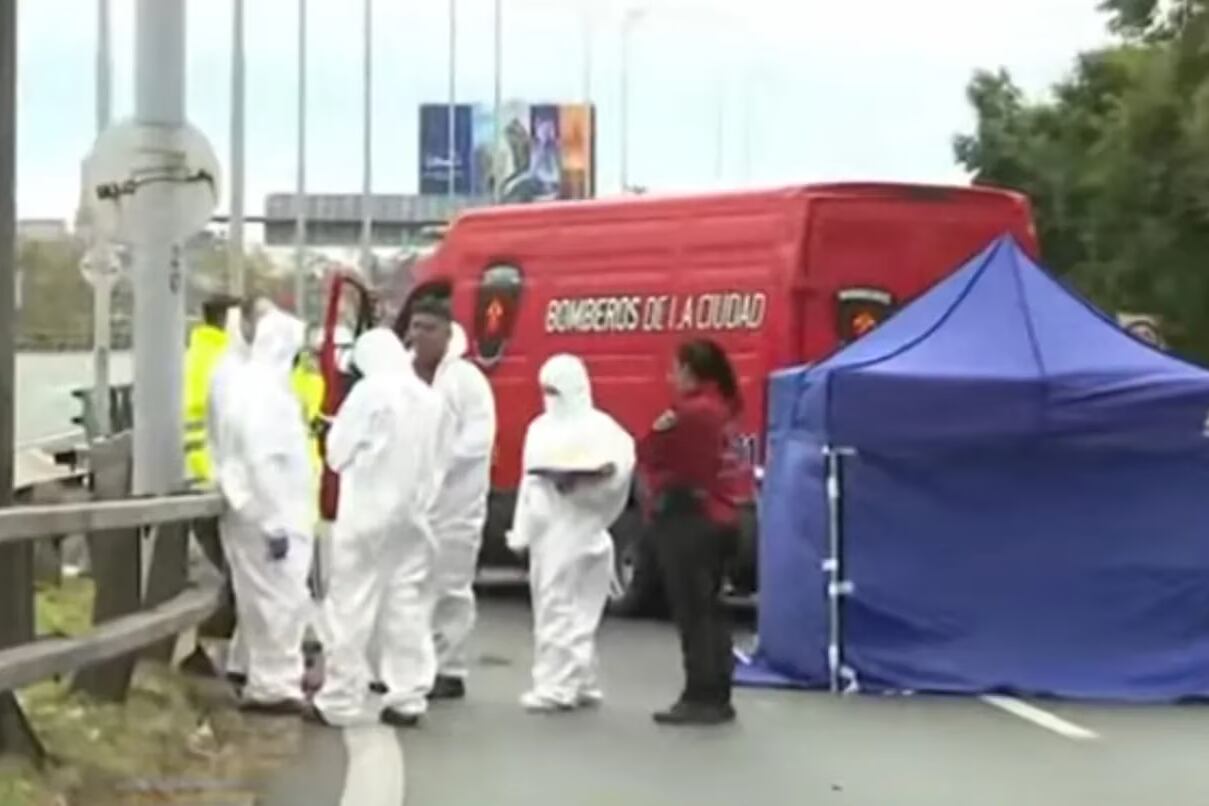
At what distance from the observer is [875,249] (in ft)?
61.8

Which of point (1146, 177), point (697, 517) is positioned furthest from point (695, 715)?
point (1146, 177)

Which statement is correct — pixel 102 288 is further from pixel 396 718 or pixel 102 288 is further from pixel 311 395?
pixel 396 718

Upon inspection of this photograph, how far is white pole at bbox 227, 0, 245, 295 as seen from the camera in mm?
45247

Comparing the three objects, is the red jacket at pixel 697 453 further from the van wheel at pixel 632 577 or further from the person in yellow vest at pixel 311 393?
the van wheel at pixel 632 577

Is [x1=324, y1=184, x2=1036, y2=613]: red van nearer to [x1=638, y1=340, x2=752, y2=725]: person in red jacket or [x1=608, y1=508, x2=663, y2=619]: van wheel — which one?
[x1=608, y1=508, x2=663, y2=619]: van wheel

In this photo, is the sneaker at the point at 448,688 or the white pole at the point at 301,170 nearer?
the sneaker at the point at 448,688

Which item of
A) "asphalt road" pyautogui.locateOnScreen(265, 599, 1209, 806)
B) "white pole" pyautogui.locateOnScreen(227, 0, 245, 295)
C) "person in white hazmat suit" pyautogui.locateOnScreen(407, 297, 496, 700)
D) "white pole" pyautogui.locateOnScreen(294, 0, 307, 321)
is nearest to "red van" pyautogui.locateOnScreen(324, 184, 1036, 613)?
"person in white hazmat suit" pyautogui.locateOnScreen(407, 297, 496, 700)

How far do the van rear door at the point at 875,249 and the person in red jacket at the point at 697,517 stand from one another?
5.00m

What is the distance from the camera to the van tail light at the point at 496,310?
68.9ft

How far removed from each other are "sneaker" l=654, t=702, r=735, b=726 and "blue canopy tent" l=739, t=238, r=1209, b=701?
153 cm

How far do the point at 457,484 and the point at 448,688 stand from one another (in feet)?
3.54

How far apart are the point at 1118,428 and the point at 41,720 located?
6.23 m

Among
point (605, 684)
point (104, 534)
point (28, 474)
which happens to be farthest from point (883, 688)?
point (28, 474)

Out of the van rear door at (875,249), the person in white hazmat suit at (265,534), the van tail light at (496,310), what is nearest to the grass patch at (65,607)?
the person in white hazmat suit at (265,534)
